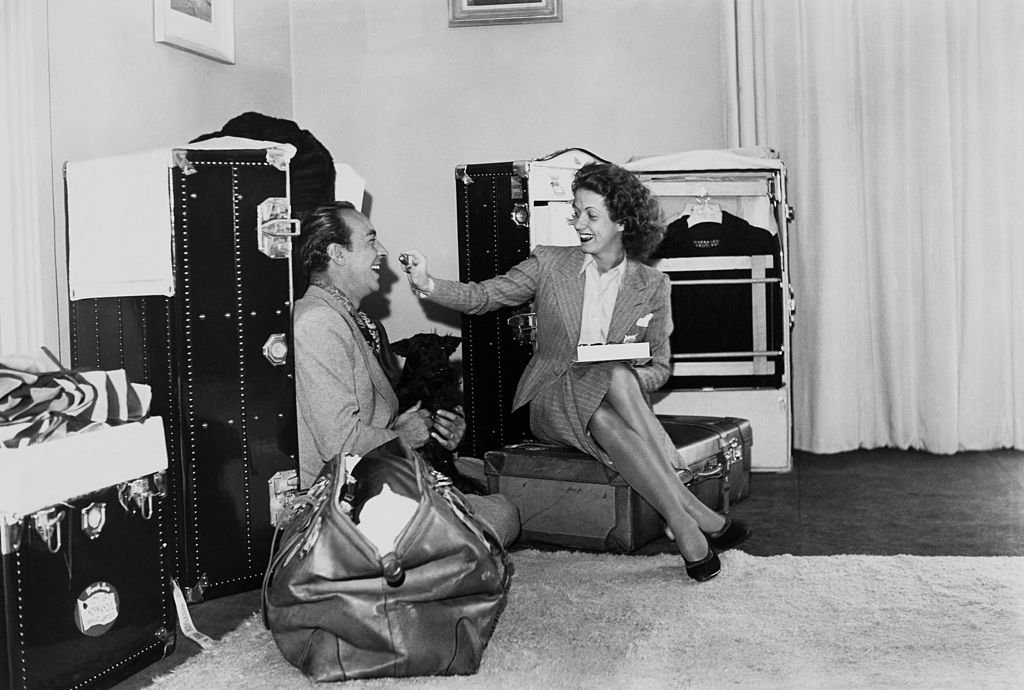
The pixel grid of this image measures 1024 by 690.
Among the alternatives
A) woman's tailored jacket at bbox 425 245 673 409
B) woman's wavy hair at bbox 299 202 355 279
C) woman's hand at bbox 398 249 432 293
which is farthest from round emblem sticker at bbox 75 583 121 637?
woman's tailored jacket at bbox 425 245 673 409

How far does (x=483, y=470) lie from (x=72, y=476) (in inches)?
72.2

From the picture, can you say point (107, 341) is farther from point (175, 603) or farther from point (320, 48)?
point (320, 48)

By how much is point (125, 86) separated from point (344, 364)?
1.37m

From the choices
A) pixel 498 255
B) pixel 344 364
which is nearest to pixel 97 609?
pixel 344 364

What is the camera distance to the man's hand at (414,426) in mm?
3219

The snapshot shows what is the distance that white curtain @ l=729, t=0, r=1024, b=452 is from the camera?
4.91 meters

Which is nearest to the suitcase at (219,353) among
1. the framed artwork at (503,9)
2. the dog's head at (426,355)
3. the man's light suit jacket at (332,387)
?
the man's light suit jacket at (332,387)

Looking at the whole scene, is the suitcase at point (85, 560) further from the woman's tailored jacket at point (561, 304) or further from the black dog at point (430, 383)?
the woman's tailored jacket at point (561, 304)

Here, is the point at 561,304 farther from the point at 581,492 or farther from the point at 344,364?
the point at 344,364

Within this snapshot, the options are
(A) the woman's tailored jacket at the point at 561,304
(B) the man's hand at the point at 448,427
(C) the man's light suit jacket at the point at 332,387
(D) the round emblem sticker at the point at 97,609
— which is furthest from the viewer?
(A) the woman's tailored jacket at the point at 561,304

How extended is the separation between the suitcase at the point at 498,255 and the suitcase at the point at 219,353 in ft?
3.30

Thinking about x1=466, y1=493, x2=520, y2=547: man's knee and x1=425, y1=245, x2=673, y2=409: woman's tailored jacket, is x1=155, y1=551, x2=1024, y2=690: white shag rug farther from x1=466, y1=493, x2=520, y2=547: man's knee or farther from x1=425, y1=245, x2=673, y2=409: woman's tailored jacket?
x1=425, y1=245, x2=673, y2=409: woman's tailored jacket

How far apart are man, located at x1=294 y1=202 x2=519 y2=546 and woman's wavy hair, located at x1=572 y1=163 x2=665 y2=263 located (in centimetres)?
79

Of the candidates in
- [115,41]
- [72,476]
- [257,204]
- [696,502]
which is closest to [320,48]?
[115,41]
